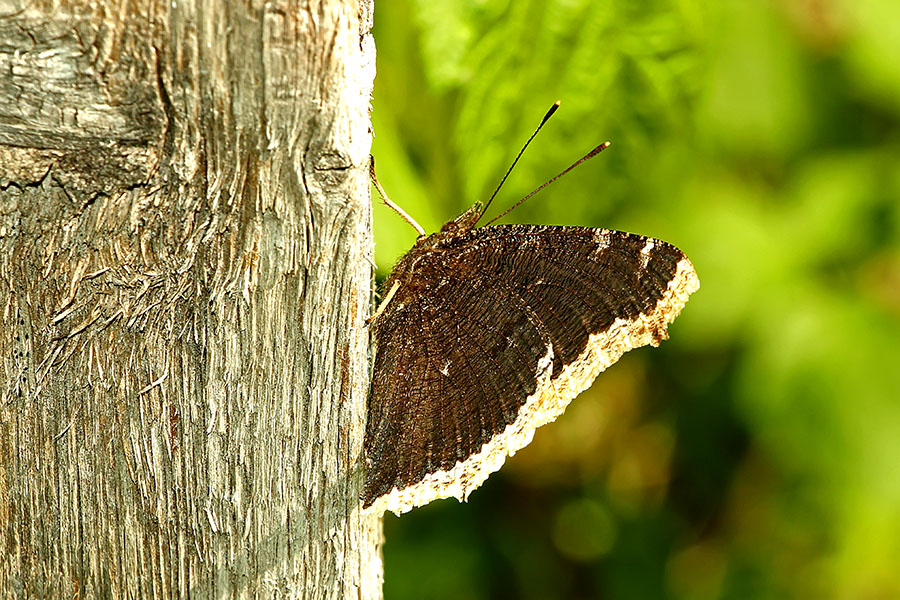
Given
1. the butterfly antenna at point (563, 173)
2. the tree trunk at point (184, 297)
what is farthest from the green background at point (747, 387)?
the tree trunk at point (184, 297)

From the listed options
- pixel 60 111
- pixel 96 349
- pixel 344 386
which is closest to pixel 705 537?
pixel 344 386

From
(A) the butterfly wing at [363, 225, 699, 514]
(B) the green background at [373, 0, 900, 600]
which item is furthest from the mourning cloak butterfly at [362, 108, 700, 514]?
(B) the green background at [373, 0, 900, 600]

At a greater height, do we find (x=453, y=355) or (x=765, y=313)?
(x=765, y=313)

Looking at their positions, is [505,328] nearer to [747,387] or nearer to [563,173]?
[563,173]

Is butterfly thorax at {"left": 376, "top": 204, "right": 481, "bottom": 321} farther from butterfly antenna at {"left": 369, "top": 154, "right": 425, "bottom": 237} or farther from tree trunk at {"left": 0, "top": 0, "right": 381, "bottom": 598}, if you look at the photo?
tree trunk at {"left": 0, "top": 0, "right": 381, "bottom": 598}

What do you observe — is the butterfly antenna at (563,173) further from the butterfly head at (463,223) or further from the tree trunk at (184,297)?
the tree trunk at (184,297)

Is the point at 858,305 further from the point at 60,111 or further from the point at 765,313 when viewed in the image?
the point at 60,111
